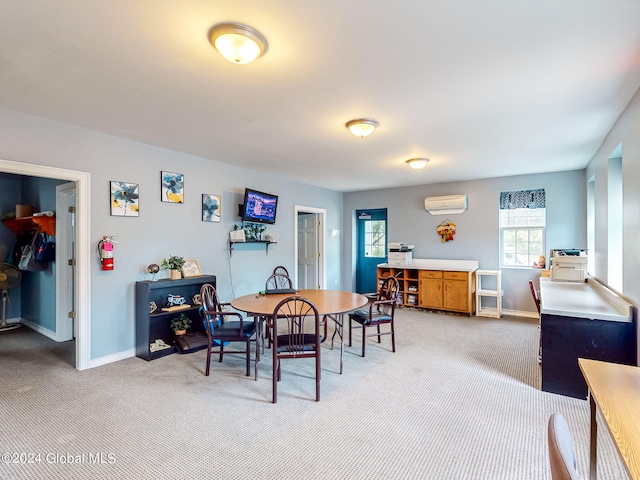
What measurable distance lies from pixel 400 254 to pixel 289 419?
4.60 metres

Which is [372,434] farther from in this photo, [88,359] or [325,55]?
[88,359]

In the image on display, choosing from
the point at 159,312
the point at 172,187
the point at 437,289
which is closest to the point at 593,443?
the point at 159,312

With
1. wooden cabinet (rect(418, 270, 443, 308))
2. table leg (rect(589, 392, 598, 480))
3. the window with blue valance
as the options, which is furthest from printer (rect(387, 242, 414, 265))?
table leg (rect(589, 392, 598, 480))

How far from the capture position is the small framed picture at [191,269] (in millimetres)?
4241

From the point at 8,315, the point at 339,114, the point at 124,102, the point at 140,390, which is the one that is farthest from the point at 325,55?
the point at 8,315

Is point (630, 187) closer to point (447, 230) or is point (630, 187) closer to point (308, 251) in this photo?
point (447, 230)

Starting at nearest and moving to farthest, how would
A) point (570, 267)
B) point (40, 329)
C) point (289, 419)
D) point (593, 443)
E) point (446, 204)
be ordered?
point (593, 443)
point (289, 419)
point (570, 267)
point (40, 329)
point (446, 204)

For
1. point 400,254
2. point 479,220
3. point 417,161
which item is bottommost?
point 400,254

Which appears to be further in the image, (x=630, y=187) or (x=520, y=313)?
(x=520, y=313)

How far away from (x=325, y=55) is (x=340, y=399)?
2.58 metres

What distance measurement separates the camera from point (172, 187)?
4.18 m

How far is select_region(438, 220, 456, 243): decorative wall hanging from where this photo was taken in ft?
20.9

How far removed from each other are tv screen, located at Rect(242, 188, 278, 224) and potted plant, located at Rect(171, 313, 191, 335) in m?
1.59

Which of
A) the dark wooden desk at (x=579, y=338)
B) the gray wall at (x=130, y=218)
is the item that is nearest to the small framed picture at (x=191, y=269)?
the gray wall at (x=130, y=218)
